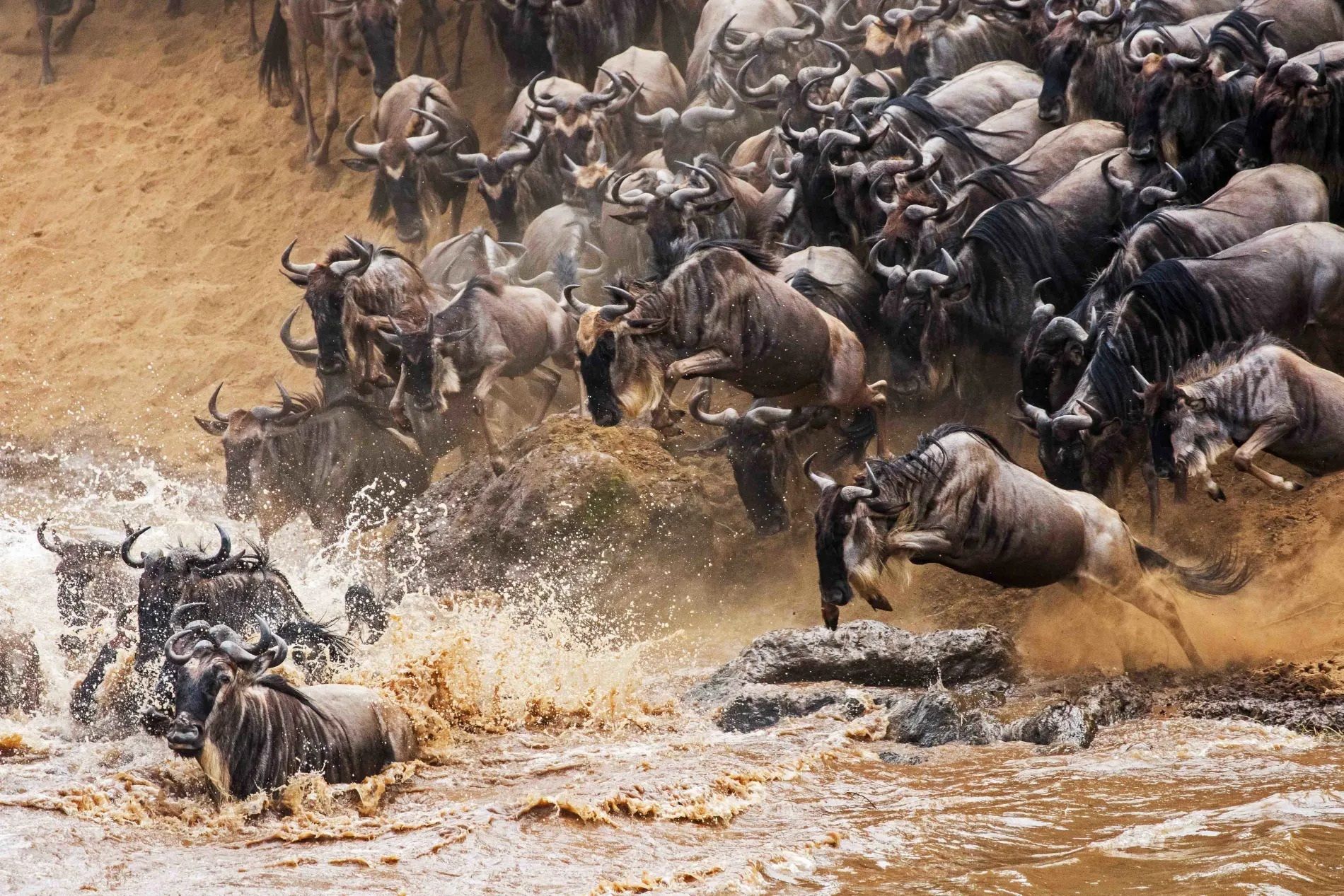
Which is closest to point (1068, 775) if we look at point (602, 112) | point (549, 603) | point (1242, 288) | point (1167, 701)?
point (1167, 701)

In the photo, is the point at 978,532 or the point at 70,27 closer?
the point at 978,532

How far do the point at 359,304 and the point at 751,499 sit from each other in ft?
8.72

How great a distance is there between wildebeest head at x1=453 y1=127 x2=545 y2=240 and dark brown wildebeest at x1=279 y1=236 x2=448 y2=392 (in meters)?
2.69

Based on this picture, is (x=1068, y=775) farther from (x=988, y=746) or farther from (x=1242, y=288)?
(x=1242, y=288)

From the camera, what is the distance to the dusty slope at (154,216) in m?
13.9

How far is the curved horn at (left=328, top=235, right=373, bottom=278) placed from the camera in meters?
9.93

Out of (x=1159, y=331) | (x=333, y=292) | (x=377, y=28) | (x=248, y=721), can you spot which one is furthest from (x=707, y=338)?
(x=377, y=28)

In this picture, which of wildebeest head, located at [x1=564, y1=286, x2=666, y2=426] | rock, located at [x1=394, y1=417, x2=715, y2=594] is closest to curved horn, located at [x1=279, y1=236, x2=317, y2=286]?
rock, located at [x1=394, y1=417, x2=715, y2=594]

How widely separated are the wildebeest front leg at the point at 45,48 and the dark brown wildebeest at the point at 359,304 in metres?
9.59

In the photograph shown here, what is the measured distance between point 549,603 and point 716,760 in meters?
2.85

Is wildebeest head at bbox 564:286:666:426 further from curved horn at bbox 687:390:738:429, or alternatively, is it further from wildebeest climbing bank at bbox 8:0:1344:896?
curved horn at bbox 687:390:738:429

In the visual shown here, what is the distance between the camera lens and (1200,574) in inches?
282

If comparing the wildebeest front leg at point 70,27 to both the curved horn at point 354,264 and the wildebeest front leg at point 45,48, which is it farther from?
the curved horn at point 354,264

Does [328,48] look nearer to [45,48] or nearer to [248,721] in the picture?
[45,48]
